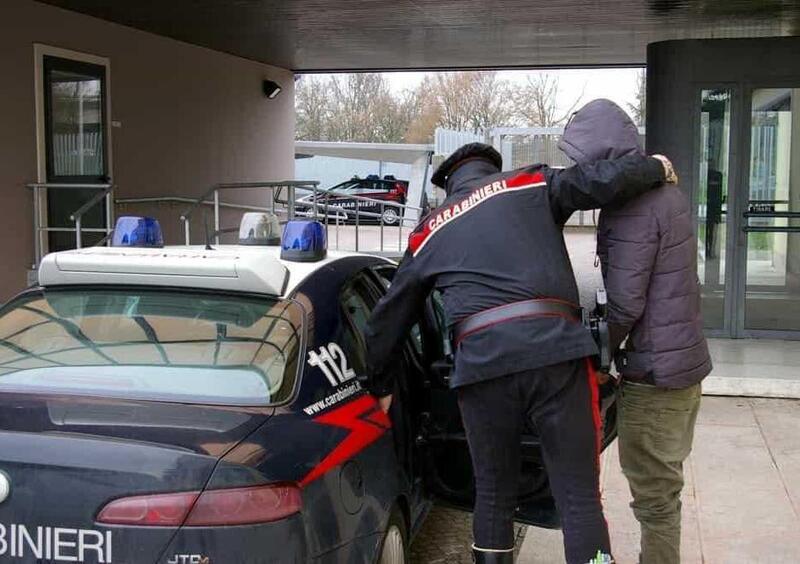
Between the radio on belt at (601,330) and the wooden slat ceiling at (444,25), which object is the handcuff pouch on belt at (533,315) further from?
the wooden slat ceiling at (444,25)

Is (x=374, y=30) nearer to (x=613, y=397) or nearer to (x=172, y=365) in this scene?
(x=613, y=397)

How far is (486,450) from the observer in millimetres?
2949

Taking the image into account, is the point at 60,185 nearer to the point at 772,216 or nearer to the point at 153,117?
the point at 153,117

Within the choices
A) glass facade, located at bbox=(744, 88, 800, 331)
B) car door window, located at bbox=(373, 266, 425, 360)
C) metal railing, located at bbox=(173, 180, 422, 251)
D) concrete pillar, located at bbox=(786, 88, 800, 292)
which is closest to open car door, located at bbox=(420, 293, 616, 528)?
car door window, located at bbox=(373, 266, 425, 360)

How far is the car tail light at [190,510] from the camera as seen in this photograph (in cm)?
227

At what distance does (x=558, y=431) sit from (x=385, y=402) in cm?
67

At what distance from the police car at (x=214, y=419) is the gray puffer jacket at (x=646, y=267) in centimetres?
57

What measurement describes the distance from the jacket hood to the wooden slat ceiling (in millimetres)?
6648

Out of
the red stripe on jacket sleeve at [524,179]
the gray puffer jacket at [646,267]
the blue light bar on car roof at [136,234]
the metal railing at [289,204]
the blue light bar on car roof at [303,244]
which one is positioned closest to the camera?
the red stripe on jacket sleeve at [524,179]

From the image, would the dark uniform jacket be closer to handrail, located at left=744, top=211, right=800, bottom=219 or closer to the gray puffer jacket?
the gray puffer jacket

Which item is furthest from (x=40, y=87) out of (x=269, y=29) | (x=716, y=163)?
(x=716, y=163)

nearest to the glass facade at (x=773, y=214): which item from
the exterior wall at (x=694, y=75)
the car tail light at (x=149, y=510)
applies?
the exterior wall at (x=694, y=75)

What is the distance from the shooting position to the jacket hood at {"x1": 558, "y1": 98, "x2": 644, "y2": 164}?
10.1 ft

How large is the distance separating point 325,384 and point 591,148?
1192 millimetres
